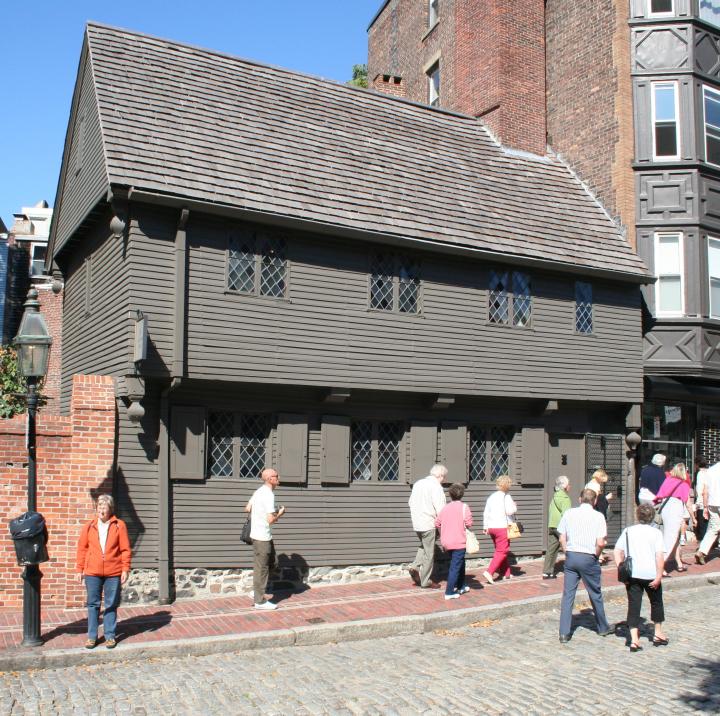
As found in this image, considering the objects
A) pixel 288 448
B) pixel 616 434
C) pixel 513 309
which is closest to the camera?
pixel 288 448

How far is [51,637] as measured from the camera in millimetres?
9859

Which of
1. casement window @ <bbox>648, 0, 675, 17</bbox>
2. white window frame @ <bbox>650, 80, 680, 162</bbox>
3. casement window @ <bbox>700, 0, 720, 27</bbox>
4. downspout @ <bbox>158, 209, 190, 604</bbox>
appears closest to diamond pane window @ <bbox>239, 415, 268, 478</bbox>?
downspout @ <bbox>158, 209, 190, 604</bbox>

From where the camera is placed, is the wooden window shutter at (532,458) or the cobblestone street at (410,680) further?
the wooden window shutter at (532,458)

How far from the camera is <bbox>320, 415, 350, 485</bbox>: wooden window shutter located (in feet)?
44.3

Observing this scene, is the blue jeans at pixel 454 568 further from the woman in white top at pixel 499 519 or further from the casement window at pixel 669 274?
the casement window at pixel 669 274

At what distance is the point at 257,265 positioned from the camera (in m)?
13.0

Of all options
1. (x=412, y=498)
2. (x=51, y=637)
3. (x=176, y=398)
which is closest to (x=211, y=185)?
(x=176, y=398)

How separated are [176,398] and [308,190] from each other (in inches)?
156

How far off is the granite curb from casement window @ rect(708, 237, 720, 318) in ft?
28.9

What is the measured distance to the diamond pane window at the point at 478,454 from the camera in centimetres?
1529

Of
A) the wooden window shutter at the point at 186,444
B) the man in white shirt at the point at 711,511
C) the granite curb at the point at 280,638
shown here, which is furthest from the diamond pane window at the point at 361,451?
the man in white shirt at the point at 711,511

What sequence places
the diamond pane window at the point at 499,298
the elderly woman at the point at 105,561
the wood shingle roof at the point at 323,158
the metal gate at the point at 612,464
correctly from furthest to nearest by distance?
the metal gate at the point at 612,464 → the diamond pane window at the point at 499,298 → the wood shingle roof at the point at 323,158 → the elderly woman at the point at 105,561

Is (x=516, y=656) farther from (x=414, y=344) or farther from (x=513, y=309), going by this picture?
(x=513, y=309)

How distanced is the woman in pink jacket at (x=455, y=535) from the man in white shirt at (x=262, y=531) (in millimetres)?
2448
